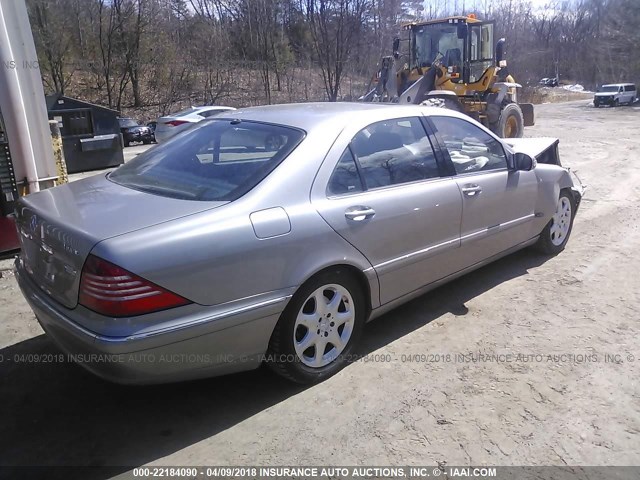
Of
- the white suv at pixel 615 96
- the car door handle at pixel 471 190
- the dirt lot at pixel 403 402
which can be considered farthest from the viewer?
the white suv at pixel 615 96

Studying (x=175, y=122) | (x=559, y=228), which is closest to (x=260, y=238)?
(x=559, y=228)

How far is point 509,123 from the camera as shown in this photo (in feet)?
45.3

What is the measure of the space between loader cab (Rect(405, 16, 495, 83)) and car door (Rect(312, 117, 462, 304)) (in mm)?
10647

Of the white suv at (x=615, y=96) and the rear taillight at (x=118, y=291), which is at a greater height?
the rear taillight at (x=118, y=291)

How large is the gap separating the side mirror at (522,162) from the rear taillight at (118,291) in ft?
10.5

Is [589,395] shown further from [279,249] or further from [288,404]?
[279,249]

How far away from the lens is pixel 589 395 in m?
3.05

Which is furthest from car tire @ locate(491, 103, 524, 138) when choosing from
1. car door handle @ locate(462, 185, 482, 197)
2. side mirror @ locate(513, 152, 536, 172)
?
car door handle @ locate(462, 185, 482, 197)

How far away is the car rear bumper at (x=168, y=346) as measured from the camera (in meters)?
2.40

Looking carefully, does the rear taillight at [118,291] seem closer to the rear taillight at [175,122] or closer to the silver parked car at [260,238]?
the silver parked car at [260,238]

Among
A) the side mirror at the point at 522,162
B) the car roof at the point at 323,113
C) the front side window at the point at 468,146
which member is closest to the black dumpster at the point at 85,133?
the car roof at the point at 323,113

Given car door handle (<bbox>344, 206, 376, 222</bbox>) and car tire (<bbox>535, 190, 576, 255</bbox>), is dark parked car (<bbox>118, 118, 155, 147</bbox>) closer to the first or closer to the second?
car tire (<bbox>535, 190, 576, 255</bbox>)

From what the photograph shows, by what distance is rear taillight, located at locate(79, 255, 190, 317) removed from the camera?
235cm

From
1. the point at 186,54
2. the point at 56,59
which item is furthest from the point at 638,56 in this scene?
the point at 56,59
